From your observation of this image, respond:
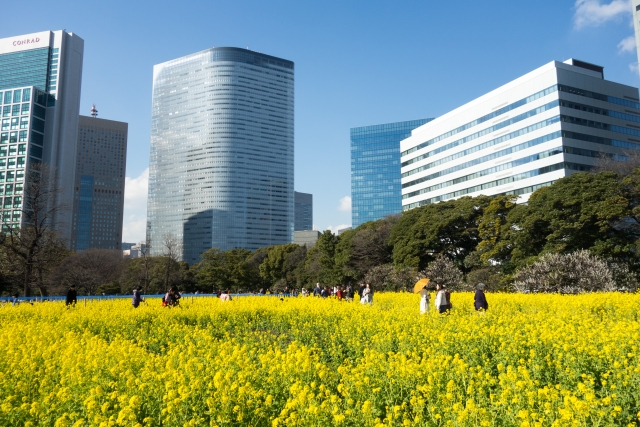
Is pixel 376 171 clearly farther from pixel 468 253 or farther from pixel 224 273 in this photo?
pixel 468 253

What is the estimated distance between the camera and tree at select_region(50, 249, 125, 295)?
159ft

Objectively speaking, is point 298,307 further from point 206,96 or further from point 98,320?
point 206,96

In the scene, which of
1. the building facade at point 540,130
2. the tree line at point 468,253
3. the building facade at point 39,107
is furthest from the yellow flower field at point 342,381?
the building facade at point 39,107

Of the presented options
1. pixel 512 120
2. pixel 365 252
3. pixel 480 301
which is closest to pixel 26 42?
pixel 365 252

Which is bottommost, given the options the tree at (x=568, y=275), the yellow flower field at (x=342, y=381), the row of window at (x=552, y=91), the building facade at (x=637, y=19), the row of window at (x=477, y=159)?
the yellow flower field at (x=342, y=381)

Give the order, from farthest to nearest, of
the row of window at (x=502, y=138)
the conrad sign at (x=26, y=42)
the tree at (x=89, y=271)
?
the conrad sign at (x=26, y=42)
the row of window at (x=502, y=138)
the tree at (x=89, y=271)

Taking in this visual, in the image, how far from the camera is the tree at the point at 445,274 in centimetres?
3045

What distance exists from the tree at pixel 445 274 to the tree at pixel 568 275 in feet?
19.2

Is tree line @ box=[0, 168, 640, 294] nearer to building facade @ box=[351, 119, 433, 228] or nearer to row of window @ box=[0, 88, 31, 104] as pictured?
A: row of window @ box=[0, 88, 31, 104]

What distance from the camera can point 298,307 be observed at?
15.0 m

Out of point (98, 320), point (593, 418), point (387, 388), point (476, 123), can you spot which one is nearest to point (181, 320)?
point (98, 320)

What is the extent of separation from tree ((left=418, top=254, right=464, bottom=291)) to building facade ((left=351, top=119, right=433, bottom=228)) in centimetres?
10445

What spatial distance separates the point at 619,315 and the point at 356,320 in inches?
298

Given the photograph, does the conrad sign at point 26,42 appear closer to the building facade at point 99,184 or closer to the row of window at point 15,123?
the row of window at point 15,123
